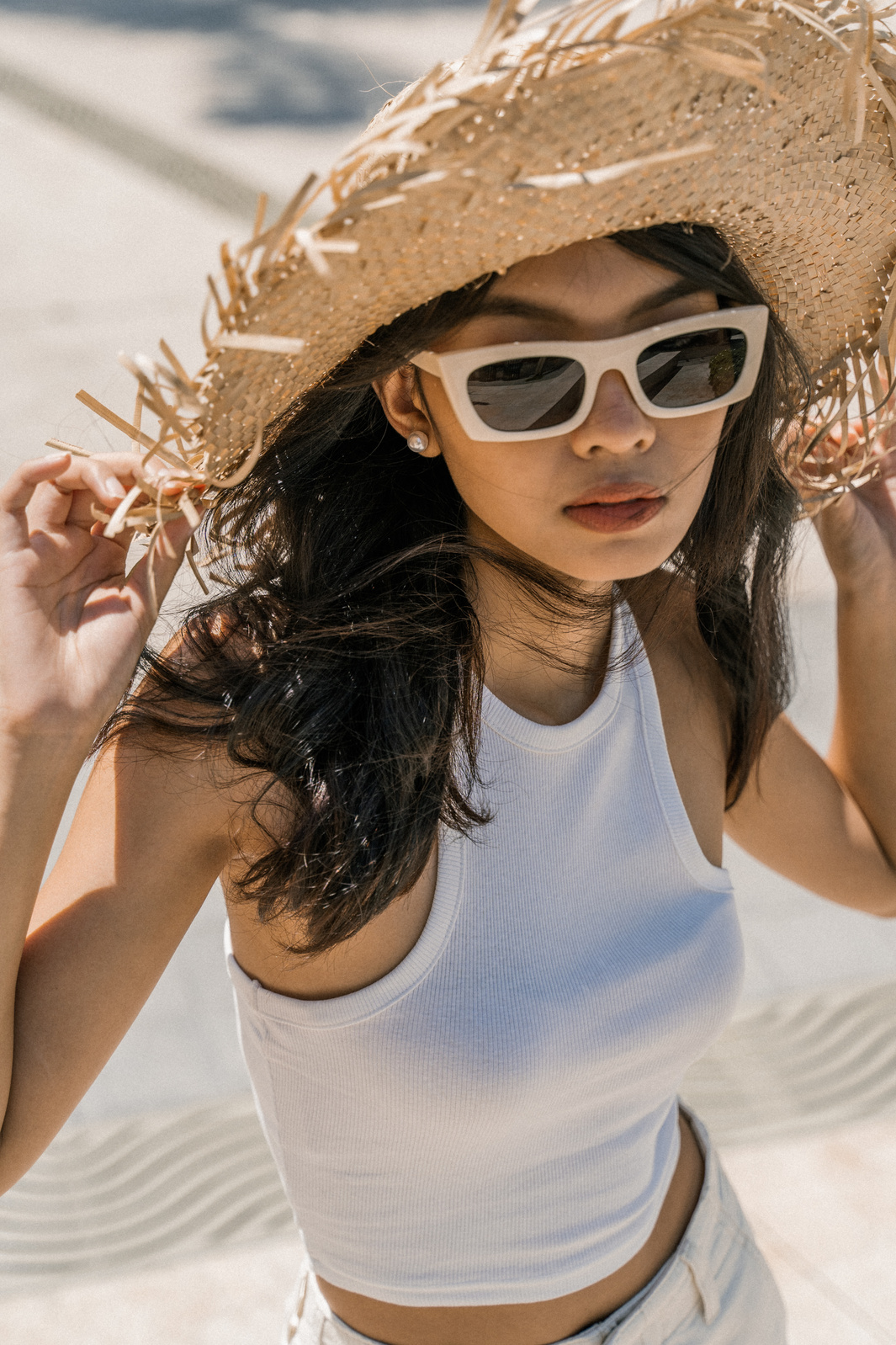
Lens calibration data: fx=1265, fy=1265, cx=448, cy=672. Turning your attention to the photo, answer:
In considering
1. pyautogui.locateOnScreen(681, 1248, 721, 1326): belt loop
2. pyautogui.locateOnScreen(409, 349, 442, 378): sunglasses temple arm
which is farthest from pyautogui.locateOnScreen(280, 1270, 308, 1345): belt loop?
pyautogui.locateOnScreen(409, 349, 442, 378): sunglasses temple arm

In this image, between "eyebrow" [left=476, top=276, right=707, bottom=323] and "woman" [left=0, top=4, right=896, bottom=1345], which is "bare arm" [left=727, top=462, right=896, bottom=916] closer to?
"woman" [left=0, top=4, right=896, bottom=1345]

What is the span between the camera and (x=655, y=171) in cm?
105

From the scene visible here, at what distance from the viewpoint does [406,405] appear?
129 cm

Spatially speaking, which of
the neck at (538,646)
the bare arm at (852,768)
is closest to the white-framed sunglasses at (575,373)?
the neck at (538,646)

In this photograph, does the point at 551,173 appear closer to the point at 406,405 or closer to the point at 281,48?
the point at 406,405

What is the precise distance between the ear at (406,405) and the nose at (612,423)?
0.17 metres

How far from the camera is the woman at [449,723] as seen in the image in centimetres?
108

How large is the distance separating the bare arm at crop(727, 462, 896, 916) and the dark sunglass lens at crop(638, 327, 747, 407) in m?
0.51

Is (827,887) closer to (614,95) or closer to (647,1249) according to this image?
(647,1249)

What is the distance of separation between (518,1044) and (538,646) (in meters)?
0.46

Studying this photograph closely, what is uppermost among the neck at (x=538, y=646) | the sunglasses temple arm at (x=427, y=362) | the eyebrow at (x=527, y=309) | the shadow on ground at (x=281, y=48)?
the shadow on ground at (x=281, y=48)

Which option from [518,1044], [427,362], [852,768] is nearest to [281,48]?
[852,768]

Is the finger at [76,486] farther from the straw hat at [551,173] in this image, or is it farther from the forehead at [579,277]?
the forehead at [579,277]

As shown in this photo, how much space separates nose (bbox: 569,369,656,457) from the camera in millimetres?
1157
